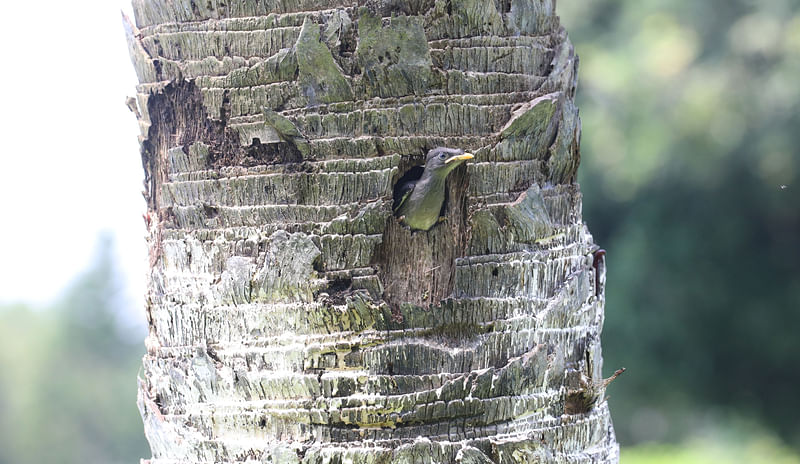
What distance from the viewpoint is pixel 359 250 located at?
2055 mm

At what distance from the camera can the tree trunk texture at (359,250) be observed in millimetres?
2029

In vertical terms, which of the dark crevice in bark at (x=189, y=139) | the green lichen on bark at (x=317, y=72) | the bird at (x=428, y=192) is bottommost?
the bird at (x=428, y=192)

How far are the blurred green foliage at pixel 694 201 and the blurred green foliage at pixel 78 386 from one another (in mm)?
15180

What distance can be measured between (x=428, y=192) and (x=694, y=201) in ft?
30.2

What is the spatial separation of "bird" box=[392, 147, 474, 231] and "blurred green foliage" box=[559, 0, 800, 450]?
25.1ft

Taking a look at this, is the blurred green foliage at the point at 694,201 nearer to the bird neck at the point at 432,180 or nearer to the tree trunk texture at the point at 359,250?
the tree trunk texture at the point at 359,250

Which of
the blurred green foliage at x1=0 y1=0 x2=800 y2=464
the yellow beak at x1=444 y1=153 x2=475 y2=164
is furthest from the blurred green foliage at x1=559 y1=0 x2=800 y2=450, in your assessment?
the yellow beak at x1=444 y1=153 x2=475 y2=164

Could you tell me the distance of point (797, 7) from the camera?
828cm

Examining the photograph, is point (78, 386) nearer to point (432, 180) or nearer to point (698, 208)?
point (698, 208)

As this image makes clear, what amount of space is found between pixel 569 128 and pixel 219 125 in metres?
0.90

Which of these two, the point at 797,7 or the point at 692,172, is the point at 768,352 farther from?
the point at 797,7

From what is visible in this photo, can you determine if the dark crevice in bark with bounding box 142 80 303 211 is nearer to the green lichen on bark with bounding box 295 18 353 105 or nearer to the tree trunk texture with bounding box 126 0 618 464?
the tree trunk texture with bounding box 126 0 618 464

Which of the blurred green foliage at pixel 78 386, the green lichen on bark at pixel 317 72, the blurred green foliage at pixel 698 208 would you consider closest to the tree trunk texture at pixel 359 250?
the green lichen on bark at pixel 317 72

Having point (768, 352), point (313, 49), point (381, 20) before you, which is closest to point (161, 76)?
point (313, 49)
